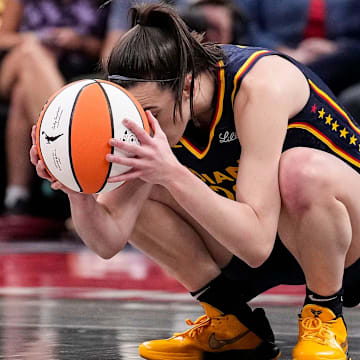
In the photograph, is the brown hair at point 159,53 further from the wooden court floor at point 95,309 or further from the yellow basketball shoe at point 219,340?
the wooden court floor at point 95,309

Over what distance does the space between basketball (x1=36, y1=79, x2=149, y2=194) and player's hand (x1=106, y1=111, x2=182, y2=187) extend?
30 mm

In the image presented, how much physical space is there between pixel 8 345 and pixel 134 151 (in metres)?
0.87

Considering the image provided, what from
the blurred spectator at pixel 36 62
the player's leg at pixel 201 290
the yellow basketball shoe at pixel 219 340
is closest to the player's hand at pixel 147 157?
the player's leg at pixel 201 290

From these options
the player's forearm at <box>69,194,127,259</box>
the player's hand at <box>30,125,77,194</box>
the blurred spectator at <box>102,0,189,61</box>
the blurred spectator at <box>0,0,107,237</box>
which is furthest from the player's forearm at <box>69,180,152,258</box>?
the blurred spectator at <box>0,0,107,237</box>

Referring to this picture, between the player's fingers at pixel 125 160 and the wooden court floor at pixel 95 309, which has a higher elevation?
the player's fingers at pixel 125 160

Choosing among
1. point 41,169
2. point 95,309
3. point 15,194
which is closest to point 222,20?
point 15,194

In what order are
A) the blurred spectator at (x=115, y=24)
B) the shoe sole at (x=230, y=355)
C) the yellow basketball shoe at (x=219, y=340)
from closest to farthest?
the shoe sole at (x=230, y=355) → the yellow basketball shoe at (x=219, y=340) → the blurred spectator at (x=115, y=24)

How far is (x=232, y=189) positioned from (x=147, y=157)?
2.01ft

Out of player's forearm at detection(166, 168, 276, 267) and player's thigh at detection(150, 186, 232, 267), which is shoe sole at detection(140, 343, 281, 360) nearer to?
player's thigh at detection(150, 186, 232, 267)

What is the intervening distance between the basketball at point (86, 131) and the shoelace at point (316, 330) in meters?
0.64

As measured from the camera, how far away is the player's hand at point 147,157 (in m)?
2.05

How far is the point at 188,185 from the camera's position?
84.2 inches

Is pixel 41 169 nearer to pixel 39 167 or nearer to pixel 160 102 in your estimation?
pixel 39 167

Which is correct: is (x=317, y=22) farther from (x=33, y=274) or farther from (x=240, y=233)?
(x=240, y=233)
